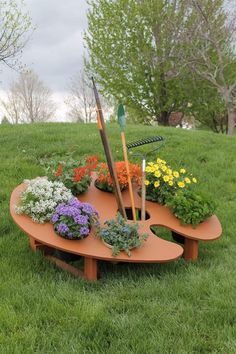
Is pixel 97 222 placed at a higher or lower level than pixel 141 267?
higher

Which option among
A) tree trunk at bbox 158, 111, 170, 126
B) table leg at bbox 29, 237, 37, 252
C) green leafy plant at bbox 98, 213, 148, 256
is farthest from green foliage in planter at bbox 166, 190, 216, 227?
tree trunk at bbox 158, 111, 170, 126

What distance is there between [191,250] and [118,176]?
1169mm

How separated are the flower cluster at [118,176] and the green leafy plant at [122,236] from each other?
36.2 inches

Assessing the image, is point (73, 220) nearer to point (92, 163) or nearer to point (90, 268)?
point (90, 268)

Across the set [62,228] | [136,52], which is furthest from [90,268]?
[136,52]

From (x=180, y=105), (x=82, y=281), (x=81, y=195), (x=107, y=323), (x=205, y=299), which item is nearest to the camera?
(x=107, y=323)

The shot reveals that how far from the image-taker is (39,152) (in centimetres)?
773

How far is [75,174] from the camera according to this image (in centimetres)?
451

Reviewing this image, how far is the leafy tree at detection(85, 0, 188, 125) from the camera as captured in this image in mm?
18375

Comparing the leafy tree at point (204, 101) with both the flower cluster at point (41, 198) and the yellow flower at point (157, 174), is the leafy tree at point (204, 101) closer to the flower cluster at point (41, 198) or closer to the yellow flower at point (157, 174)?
the yellow flower at point (157, 174)

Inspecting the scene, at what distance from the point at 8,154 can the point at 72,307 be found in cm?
506

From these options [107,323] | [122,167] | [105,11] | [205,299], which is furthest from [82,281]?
[105,11]

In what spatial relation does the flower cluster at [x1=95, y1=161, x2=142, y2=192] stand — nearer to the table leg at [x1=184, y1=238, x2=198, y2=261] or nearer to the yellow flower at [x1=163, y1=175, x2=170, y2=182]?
the yellow flower at [x1=163, y1=175, x2=170, y2=182]

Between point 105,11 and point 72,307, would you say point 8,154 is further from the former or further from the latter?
point 105,11
